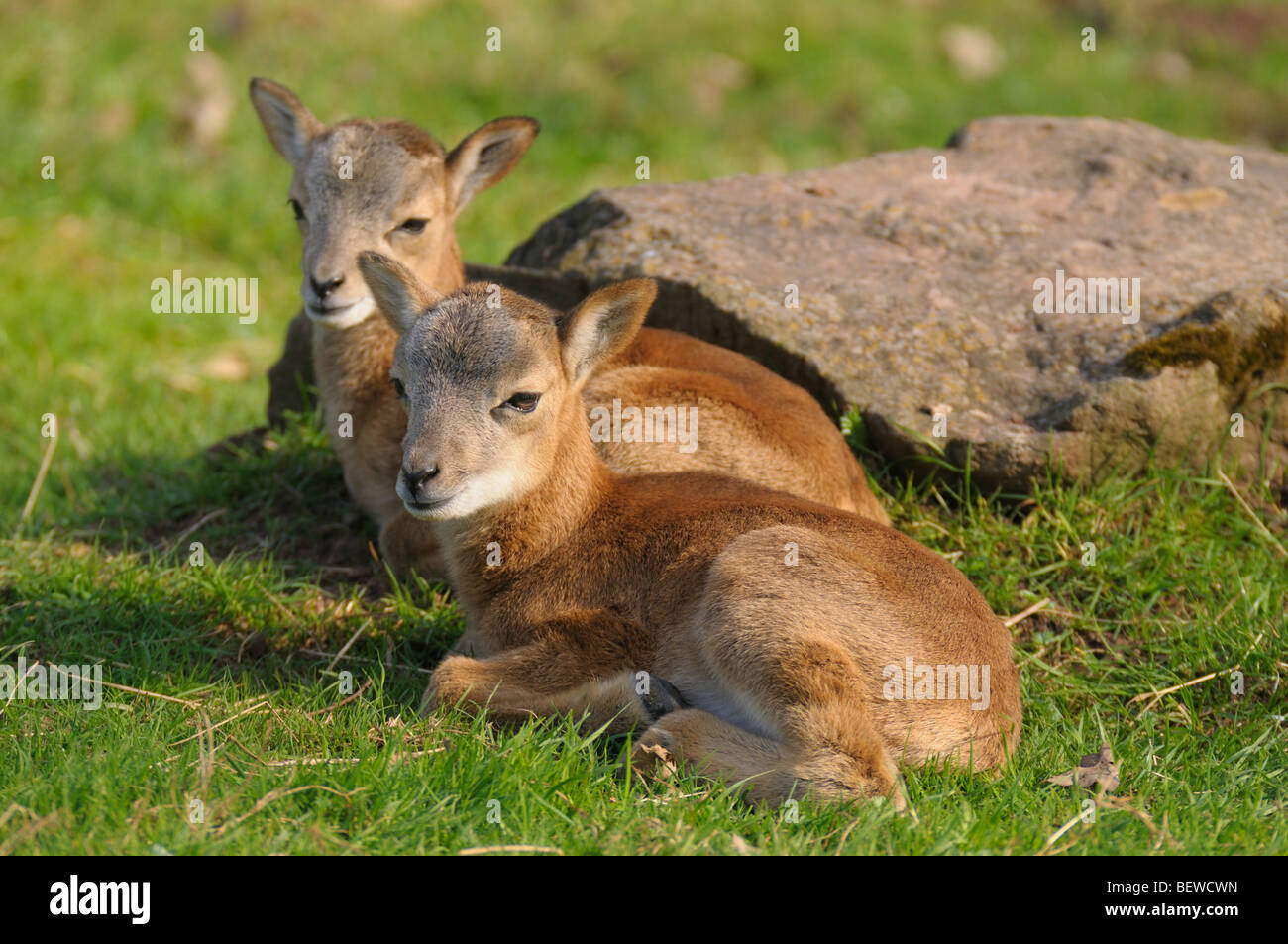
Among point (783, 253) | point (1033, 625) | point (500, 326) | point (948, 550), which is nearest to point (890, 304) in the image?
point (783, 253)

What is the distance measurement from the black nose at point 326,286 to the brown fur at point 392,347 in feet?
0.05

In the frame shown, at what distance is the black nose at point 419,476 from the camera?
5.17 metres

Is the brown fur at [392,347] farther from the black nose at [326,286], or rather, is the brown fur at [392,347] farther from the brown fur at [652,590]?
the brown fur at [652,590]

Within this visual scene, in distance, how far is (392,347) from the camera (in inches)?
287

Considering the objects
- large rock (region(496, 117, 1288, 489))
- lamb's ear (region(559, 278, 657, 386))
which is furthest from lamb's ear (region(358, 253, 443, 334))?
large rock (region(496, 117, 1288, 489))

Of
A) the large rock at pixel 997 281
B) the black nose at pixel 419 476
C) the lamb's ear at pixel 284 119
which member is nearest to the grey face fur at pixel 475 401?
the black nose at pixel 419 476

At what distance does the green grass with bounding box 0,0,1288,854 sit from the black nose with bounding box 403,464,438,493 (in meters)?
0.90

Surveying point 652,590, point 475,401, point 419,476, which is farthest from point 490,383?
point 652,590

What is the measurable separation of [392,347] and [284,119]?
5.28 feet

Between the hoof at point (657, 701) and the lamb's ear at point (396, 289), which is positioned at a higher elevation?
the lamb's ear at point (396, 289)

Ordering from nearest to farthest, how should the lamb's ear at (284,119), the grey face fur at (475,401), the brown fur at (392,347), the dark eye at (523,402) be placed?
1. the grey face fur at (475,401)
2. the dark eye at (523,402)
3. the brown fur at (392,347)
4. the lamb's ear at (284,119)

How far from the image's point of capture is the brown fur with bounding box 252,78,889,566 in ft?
21.6

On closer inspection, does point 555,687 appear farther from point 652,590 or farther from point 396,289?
point 396,289

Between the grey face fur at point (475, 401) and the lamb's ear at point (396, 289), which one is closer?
the grey face fur at point (475, 401)
